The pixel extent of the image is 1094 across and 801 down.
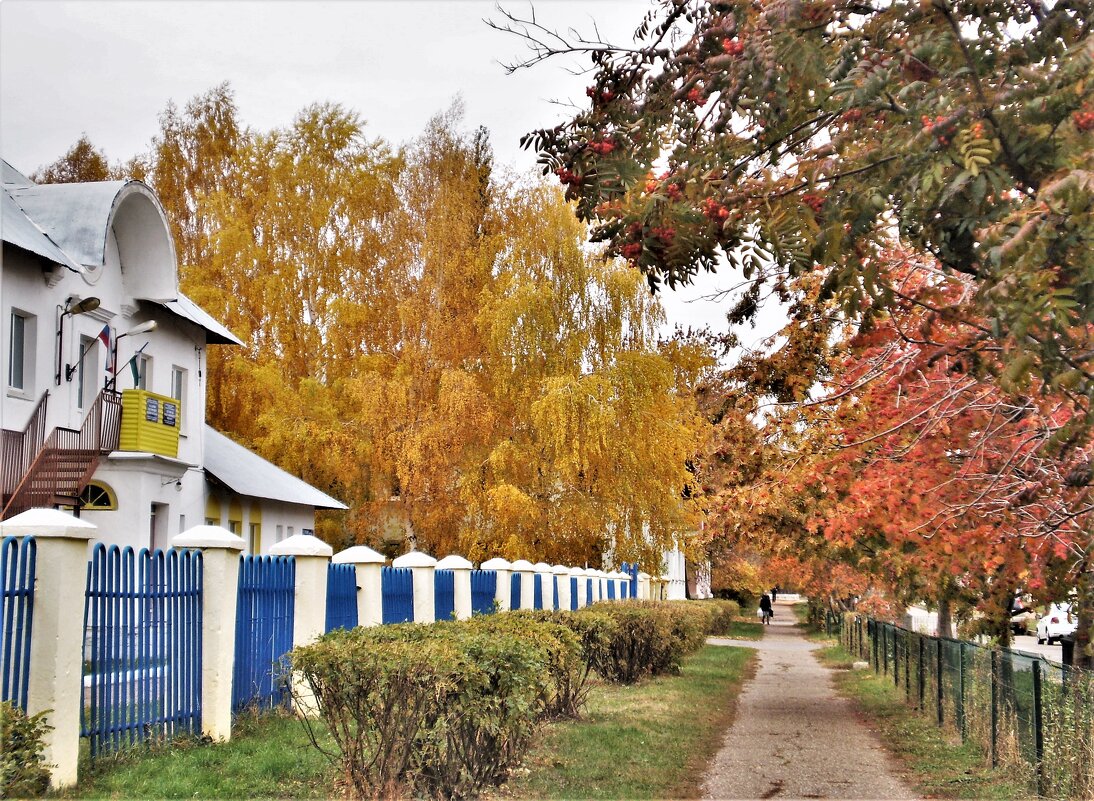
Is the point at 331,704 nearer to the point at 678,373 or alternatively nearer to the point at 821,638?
the point at 678,373

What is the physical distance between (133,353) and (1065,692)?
62.4 ft

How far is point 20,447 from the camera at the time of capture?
771 inches

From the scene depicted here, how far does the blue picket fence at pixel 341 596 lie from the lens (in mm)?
12898

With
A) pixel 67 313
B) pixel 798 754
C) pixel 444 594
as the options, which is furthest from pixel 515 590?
pixel 67 313

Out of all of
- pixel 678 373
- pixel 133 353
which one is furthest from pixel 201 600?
pixel 678 373

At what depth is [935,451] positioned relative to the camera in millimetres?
10789

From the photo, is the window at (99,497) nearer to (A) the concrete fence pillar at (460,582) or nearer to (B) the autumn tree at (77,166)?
(A) the concrete fence pillar at (460,582)

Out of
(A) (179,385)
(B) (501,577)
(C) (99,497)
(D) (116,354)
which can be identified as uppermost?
(D) (116,354)

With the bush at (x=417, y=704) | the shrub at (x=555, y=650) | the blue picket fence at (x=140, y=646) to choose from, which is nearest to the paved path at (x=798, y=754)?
the shrub at (x=555, y=650)

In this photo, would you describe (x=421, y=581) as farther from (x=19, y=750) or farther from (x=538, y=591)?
(x=19, y=750)

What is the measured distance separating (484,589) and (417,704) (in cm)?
1122

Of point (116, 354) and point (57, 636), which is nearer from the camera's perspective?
point (57, 636)

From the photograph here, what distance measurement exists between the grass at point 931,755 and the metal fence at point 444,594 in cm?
617

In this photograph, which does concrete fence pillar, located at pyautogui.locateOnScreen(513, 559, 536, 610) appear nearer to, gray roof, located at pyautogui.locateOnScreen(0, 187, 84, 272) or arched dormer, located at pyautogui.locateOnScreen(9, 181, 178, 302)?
arched dormer, located at pyautogui.locateOnScreen(9, 181, 178, 302)
